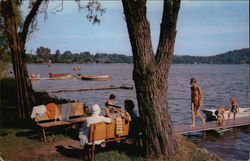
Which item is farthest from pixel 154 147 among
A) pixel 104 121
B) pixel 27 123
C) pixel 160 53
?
pixel 27 123

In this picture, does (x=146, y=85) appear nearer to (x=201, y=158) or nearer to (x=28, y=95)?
(x=201, y=158)

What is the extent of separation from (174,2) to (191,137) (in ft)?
29.0

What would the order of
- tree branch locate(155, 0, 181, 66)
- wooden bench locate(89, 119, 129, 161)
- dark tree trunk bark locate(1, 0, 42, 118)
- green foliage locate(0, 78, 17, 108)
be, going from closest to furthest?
1. wooden bench locate(89, 119, 129, 161)
2. tree branch locate(155, 0, 181, 66)
3. dark tree trunk bark locate(1, 0, 42, 118)
4. green foliage locate(0, 78, 17, 108)

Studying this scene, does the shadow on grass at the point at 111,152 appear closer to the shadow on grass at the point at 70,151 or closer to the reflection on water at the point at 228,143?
the shadow on grass at the point at 70,151

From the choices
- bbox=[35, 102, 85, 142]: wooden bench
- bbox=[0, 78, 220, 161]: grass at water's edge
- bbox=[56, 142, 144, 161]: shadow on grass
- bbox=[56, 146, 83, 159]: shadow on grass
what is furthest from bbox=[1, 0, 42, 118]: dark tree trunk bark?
bbox=[56, 142, 144, 161]: shadow on grass

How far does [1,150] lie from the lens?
7.43 m

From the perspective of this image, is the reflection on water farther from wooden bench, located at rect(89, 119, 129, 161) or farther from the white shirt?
the white shirt

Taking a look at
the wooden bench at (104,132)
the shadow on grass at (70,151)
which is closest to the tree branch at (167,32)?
the wooden bench at (104,132)

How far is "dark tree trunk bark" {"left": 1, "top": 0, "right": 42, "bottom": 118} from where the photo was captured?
411 inches

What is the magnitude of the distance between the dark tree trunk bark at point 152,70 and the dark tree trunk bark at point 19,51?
548cm

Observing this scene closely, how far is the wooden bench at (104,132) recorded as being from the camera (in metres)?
6.41

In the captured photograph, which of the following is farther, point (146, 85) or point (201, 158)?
point (201, 158)

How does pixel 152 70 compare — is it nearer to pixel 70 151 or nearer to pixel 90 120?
pixel 90 120

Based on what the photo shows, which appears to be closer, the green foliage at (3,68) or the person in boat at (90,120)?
the person in boat at (90,120)
